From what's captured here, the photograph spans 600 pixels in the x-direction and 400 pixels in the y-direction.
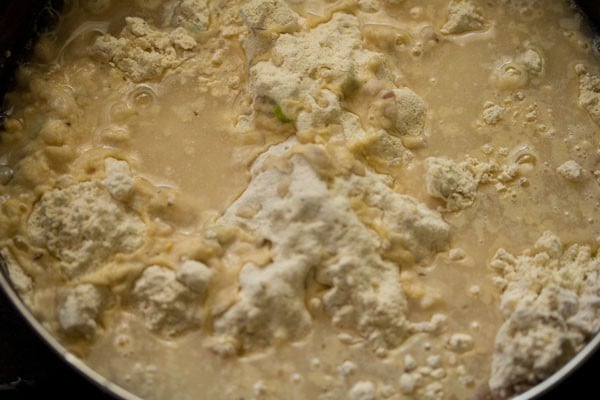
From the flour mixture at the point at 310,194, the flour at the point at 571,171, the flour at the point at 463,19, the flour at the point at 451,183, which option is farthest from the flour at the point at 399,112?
the flour at the point at 571,171

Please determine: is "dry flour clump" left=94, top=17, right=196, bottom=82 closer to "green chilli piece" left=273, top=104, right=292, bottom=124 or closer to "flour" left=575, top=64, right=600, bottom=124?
"green chilli piece" left=273, top=104, right=292, bottom=124

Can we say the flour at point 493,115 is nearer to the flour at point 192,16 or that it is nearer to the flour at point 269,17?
the flour at point 269,17

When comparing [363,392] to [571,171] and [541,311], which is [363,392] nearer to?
[541,311]

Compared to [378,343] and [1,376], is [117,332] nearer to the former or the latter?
[1,376]

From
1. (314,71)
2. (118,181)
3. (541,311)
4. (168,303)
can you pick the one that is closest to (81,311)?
(168,303)

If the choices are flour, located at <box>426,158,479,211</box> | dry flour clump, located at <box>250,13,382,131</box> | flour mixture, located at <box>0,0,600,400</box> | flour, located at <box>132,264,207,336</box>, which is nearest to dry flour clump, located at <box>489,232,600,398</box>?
flour mixture, located at <box>0,0,600,400</box>

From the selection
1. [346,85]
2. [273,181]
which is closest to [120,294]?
[273,181]
